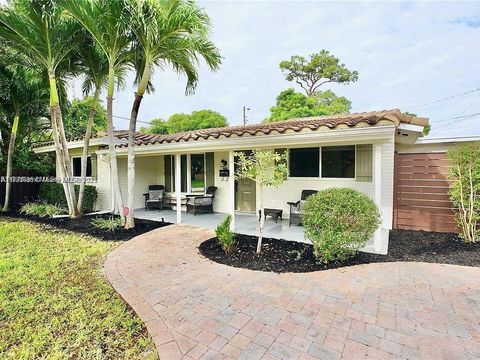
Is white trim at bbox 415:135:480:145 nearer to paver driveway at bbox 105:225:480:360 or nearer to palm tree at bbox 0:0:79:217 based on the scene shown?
paver driveway at bbox 105:225:480:360

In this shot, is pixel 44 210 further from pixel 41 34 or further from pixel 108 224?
pixel 41 34

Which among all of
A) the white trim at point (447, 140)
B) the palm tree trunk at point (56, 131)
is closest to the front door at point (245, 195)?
the white trim at point (447, 140)

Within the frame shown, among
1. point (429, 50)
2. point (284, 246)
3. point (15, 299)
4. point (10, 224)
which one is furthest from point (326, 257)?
point (429, 50)

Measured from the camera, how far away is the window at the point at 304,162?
8.80m

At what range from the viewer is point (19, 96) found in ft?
34.5

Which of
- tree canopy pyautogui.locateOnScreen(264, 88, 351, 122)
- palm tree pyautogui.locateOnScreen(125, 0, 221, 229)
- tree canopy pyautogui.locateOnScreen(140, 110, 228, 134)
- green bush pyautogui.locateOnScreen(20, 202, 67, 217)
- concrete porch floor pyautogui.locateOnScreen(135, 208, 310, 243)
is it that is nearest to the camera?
palm tree pyautogui.locateOnScreen(125, 0, 221, 229)

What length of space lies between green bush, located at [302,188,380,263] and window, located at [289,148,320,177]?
3.65 metres

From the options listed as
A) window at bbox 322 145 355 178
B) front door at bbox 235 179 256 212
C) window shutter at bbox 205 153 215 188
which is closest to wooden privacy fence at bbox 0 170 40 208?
window shutter at bbox 205 153 215 188

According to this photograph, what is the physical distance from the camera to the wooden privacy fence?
12.6 meters

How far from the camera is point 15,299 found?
3990mm

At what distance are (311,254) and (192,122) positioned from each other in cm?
3089

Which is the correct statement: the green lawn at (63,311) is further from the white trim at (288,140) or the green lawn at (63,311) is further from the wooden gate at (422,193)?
the wooden gate at (422,193)

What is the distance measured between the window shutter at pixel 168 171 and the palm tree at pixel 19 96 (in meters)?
5.17

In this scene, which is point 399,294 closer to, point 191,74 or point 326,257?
point 326,257
